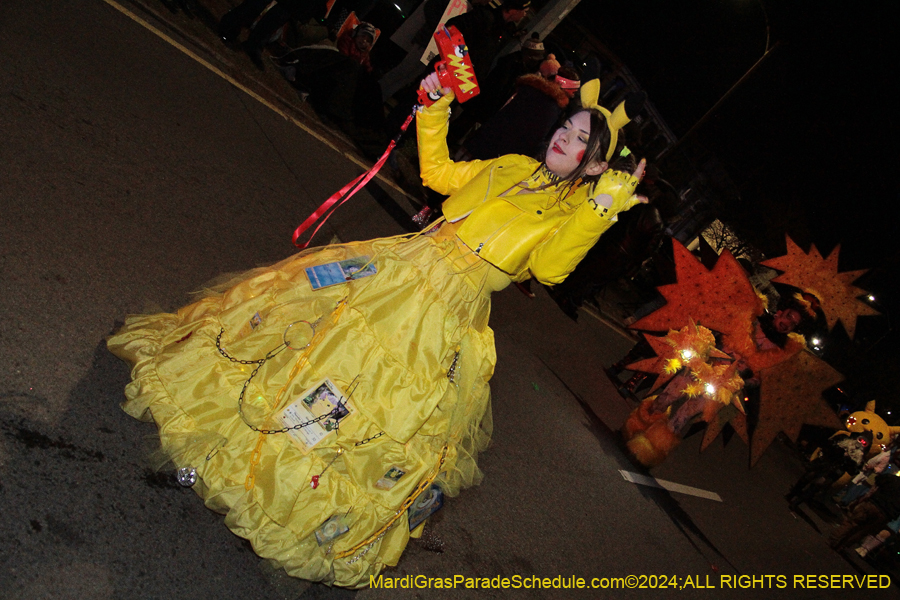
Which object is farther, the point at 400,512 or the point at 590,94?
the point at 590,94

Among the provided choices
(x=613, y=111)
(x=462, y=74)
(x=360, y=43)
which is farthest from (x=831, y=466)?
(x=360, y=43)

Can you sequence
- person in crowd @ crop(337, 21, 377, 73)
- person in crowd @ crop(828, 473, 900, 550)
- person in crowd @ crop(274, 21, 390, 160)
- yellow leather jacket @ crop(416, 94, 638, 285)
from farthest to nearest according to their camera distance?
person in crowd @ crop(828, 473, 900, 550)
person in crowd @ crop(337, 21, 377, 73)
person in crowd @ crop(274, 21, 390, 160)
yellow leather jacket @ crop(416, 94, 638, 285)

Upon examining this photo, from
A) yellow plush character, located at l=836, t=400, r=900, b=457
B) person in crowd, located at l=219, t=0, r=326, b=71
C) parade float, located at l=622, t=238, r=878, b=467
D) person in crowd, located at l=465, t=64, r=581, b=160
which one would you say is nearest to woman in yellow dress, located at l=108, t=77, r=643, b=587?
person in crowd, located at l=465, t=64, r=581, b=160

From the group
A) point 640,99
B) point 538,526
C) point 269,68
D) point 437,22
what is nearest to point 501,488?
point 538,526

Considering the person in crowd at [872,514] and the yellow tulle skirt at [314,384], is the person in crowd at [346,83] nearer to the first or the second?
the yellow tulle skirt at [314,384]

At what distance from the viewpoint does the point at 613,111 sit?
2.28 meters

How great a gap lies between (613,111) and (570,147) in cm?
24

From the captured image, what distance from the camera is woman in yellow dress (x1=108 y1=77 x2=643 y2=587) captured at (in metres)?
2.11

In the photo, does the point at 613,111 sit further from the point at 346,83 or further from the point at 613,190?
the point at 346,83

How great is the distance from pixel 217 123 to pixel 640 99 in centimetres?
381

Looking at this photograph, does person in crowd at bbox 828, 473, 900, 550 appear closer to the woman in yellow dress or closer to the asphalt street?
the asphalt street

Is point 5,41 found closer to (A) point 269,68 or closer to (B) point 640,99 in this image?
(A) point 269,68

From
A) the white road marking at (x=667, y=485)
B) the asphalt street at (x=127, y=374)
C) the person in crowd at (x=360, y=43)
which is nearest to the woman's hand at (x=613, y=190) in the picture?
the asphalt street at (x=127, y=374)

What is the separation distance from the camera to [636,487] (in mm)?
4949
